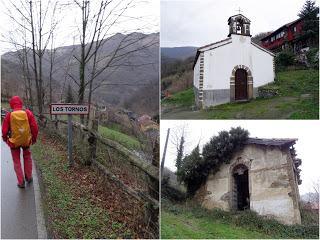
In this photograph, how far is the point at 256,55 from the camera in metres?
4.40

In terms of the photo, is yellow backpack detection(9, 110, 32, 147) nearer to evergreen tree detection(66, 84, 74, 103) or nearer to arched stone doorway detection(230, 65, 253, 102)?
arched stone doorway detection(230, 65, 253, 102)

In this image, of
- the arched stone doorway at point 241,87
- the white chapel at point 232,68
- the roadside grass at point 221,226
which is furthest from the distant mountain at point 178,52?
the roadside grass at point 221,226

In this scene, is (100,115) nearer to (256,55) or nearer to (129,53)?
(129,53)

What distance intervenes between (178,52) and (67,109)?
2855 millimetres

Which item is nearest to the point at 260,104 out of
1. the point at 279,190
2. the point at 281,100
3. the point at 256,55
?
the point at 281,100

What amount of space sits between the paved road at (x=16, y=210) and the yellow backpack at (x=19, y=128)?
2.35 ft

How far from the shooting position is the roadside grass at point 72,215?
443cm

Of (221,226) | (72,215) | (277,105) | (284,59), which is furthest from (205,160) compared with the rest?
(72,215)

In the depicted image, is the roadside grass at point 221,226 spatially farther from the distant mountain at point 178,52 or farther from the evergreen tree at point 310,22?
the evergreen tree at point 310,22

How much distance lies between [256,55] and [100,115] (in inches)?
263

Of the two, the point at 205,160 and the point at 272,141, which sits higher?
the point at 272,141

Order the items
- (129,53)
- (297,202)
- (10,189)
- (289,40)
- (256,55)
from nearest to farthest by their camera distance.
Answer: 1. (289,40)
2. (256,55)
3. (297,202)
4. (10,189)
5. (129,53)

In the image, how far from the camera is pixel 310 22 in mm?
4051

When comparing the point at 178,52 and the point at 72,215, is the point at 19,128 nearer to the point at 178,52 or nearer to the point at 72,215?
the point at 72,215
